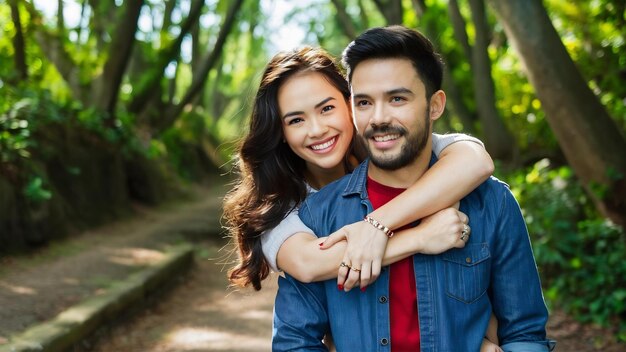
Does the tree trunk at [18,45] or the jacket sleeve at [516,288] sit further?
the tree trunk at [18,45]

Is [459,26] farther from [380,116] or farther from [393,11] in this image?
[380,116]

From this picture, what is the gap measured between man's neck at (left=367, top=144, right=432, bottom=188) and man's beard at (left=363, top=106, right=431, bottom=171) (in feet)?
0.43

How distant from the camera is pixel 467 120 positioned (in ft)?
34.9

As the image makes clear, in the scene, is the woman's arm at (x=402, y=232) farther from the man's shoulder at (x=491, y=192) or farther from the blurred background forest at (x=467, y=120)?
the blurred background forest at (x=467, y=120)

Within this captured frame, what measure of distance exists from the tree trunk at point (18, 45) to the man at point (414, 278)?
9.17 meters

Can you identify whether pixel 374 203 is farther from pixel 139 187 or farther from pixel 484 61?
pixel 139 187

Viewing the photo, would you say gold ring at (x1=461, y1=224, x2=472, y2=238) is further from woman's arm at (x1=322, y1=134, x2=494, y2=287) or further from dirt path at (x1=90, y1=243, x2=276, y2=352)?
dirt path at (x1=90, y1=243, x2=276, y2=352)

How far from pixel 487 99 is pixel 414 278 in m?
7.11

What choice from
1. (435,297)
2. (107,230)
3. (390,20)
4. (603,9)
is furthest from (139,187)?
(435,297)

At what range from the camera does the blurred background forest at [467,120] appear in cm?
570

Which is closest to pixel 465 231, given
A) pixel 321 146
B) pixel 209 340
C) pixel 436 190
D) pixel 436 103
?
pixel 436 190

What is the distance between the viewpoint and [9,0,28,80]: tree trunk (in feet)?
35.0

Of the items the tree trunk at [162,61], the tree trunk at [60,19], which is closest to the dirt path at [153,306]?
the tree trunk at [162,61]

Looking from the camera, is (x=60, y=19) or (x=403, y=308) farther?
(x=60, y=19)
